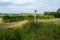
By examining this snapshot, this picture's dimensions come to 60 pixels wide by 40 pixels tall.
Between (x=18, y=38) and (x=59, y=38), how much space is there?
9.32ft

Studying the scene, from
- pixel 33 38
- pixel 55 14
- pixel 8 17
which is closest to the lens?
pixel 33 38

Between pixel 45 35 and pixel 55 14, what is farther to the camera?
pixel 55 14

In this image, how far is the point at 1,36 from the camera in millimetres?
11125

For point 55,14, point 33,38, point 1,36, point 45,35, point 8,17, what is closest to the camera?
point 1,36

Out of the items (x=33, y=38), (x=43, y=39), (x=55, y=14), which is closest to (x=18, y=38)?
(x=33, y=38)

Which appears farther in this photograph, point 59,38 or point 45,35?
point 45,35

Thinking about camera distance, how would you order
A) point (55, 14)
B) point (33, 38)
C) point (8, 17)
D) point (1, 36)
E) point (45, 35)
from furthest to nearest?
point (55, 14)
point (8, 17)
point (45, 35)
point (33, 38)
point (1, 36)

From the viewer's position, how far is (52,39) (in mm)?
12336

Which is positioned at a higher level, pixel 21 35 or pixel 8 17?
pixel 21 35

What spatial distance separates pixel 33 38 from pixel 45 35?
1697 mm

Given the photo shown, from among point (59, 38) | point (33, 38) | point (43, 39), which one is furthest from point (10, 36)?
point (59, 38)

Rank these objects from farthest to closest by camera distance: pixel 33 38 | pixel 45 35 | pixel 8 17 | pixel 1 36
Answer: pixel 8 17 → pixel 45 35 → pixel 33 38 → pixel 1 36

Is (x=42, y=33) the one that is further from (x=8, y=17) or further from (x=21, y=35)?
(x=8, y=17)

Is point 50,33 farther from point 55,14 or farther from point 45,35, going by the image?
point 55,14
